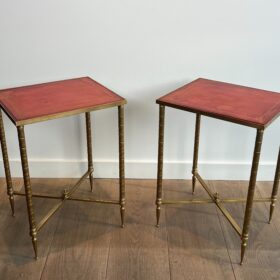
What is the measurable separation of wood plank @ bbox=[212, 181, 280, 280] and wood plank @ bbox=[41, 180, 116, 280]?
55cm

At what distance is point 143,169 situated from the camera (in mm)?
2186

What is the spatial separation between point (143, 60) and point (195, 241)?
92cm

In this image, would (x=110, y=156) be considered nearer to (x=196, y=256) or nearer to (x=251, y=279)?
(x=196, y=256)

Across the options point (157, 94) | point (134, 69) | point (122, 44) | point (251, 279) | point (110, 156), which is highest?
point (122, 44)

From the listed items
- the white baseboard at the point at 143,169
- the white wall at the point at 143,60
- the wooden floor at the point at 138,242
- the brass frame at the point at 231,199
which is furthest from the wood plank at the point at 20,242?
the brass frame at the point at 231,199

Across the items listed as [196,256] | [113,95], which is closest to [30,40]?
[113,95]

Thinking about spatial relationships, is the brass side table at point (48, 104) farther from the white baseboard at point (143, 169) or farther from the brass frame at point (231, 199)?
the white baseboard at point (143, 169)

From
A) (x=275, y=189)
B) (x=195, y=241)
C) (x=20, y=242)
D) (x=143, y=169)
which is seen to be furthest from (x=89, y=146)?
(x=275, y=189)

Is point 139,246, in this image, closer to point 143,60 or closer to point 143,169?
point 143,169

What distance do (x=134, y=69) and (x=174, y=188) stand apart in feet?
2.30

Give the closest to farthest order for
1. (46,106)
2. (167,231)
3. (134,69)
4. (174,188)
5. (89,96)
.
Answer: (46,106) → (89,96) → (167,231) → (134,69) → (174,188)

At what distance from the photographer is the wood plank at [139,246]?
1.58 m

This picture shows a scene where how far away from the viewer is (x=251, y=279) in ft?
5.08

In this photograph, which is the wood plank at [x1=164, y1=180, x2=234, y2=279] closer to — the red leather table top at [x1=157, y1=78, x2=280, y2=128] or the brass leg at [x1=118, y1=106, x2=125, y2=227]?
the brass leg at [x1=118, y1=106, x2=125, y2=227]
